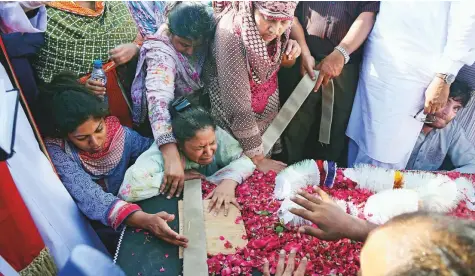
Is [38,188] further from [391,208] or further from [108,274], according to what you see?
[391,208]

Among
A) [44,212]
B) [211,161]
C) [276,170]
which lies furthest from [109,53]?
[276,170]

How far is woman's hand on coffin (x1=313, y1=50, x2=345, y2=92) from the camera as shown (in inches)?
95.3

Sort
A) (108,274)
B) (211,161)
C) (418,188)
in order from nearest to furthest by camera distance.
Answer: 1. (108,274)
2. (418,188)
3. (211,161)

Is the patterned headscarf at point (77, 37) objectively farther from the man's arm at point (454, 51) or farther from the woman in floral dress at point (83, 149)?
the man's arm at point (454, 51)

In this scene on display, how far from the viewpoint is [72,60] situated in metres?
2.19

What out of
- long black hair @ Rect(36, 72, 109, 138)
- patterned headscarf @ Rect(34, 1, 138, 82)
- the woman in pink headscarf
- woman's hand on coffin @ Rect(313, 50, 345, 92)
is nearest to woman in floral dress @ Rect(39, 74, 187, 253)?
long black hair @ Rect(36, 72, 109, 138)

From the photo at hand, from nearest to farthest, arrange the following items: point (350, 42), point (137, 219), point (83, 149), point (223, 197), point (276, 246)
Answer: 1. point (276, 246)
2. point (137, 219)
3. point (223, 197)
4. point (83, 149)
5. point (350, 42)

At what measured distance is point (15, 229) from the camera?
1581 mm

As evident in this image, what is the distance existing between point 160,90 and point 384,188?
1.19 meters

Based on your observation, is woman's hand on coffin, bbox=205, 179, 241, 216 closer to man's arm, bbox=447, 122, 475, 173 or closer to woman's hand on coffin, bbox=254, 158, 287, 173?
woman's hand on coffin, bbox=254, 158, 287, 173

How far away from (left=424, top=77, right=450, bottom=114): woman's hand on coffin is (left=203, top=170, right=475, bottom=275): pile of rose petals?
0.60 m

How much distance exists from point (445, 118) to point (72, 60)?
2.07 m

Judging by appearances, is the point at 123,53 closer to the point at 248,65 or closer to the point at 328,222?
the point at 248,65

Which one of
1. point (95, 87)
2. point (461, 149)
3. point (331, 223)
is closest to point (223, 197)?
point (331, 223)
